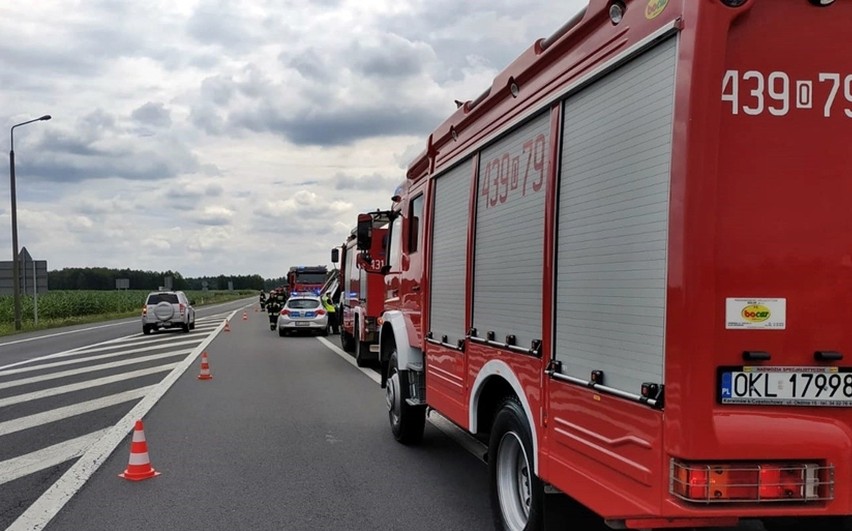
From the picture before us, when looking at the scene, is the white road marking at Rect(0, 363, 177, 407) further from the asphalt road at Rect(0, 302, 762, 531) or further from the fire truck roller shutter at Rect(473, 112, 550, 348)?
the fire truck roller shutter at Rect(473, 112, 550, 348)

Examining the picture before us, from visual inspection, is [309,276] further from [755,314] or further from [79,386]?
[755,314]

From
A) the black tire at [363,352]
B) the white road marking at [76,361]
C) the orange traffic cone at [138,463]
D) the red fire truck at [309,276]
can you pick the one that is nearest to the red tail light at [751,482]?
the orange traffic cone at [138,463]

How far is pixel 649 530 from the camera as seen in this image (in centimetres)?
324

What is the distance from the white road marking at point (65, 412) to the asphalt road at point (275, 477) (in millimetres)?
509

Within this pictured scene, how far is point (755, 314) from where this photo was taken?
2.90m

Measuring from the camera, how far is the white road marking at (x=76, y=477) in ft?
17.4

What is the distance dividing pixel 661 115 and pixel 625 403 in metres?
1.24

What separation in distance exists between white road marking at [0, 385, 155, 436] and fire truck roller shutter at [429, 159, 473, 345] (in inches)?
223

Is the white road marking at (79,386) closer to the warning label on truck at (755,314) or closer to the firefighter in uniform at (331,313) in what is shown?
the warning label on truck at (755,314)

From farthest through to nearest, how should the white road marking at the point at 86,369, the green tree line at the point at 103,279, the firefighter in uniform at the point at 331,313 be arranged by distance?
the green tree line at the point at 103,279
the firefighter in uniform at the point at 331,313
the white road marking at the point at 86,369

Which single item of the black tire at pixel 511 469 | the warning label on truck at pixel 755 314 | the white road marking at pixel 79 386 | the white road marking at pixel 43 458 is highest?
the warning label on truck at pixel 755 314

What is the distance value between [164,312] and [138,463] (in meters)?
21.9

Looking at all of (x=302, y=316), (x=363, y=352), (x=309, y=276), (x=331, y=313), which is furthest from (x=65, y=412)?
(x=309, y=276)

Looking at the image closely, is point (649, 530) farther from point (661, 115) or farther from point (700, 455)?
point (661, 115)
